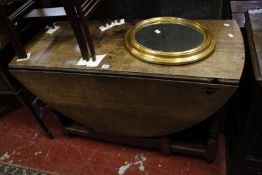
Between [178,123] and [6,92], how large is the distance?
3.48 ft

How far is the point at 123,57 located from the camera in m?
1.15

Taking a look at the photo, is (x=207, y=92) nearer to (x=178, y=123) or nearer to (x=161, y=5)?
(x=178, y=123)

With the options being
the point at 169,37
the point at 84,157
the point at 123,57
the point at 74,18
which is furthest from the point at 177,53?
the point at 84,157

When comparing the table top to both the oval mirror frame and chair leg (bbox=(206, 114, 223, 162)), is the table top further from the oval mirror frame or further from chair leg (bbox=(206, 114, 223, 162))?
chair leg (bbox=(206, 114, 223, 162))

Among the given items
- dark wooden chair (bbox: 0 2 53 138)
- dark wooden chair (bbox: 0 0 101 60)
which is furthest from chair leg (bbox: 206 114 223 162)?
dark wooden chair (bbox: 0 2 53 138)

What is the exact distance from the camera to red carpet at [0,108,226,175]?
4.84 ft

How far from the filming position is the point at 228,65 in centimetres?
101

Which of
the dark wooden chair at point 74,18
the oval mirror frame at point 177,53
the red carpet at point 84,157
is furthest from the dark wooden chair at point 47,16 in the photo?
the red carpet at point 84,157

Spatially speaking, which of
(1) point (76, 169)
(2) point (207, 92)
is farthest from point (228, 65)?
(1) point (76, 169)

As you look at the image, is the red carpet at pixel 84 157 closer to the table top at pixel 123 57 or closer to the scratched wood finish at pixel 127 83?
the scratched wood finish at pixel 127 83

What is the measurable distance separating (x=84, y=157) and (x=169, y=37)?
0.98m

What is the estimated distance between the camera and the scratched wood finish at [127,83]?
101 cm

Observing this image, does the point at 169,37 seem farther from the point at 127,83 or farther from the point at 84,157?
the point at 84,157

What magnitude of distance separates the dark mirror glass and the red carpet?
30.0 inches
